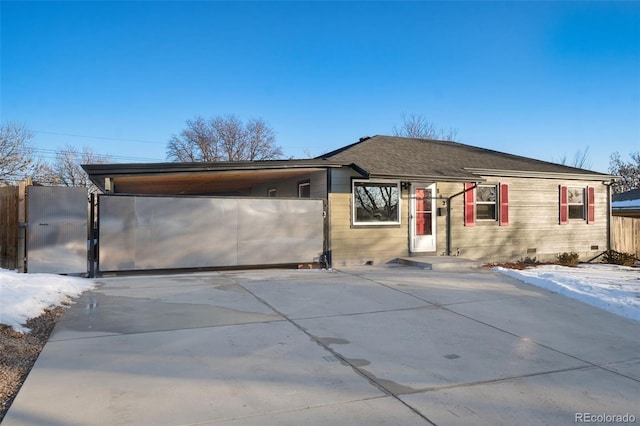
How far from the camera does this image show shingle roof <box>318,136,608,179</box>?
1142 cm

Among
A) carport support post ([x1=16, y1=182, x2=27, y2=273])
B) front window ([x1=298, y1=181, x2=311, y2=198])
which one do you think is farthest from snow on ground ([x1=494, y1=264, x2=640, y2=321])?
carport support post ([x1=16, y1=182, x2=27, y2=273])

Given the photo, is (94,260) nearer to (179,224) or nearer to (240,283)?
(179,224)

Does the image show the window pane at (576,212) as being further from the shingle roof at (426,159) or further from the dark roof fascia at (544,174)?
the shingle roof at (426,159)

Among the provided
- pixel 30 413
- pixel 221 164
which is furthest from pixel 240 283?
pixel 30 413

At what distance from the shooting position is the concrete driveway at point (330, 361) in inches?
126

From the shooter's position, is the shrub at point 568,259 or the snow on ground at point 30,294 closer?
the snow on ground at point 30,294

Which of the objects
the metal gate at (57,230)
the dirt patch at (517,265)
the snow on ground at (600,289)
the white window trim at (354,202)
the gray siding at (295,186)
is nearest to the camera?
the snow on ground at (600,289)

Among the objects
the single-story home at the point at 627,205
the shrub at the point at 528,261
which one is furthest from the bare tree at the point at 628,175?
the shrub at the point at 528,261

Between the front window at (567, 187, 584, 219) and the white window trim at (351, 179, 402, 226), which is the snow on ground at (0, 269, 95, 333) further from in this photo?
the front window at (567, 187, 584, 219)

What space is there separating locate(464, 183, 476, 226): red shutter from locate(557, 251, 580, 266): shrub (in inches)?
132

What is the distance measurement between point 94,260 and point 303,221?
4643 mm

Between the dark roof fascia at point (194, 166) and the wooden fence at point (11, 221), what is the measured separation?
1.47 metres

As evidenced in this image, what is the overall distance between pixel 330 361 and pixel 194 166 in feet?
21.0

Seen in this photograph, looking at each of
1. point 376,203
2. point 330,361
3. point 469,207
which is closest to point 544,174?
point 469,207
